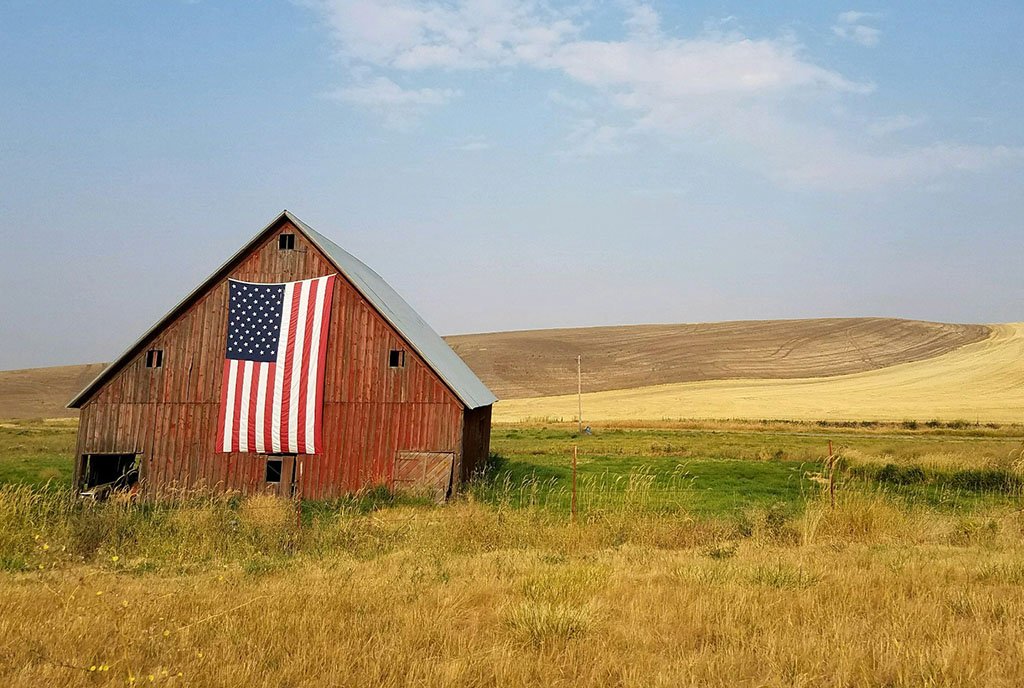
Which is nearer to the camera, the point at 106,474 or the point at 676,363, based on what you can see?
the point at 106,474

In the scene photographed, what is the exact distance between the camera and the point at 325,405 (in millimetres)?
23234

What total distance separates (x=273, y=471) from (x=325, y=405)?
2.96 m

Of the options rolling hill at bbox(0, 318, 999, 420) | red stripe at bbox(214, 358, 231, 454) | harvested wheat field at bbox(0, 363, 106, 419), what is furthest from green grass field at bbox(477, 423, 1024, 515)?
harvested wheat field at bbox(0, 363, 106, 419)

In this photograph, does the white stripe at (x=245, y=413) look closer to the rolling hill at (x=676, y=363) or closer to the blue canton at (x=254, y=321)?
the blue canton at (x=254, y=321)

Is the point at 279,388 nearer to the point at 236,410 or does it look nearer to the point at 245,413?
the point at 245,413

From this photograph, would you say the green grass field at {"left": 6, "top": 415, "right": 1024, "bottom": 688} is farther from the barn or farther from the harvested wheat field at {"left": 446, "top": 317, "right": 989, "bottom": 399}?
the harvested wheat field at {"left": 446, "top": 317, "right": 989, "bottom": 399}

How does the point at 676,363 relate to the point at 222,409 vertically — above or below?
above

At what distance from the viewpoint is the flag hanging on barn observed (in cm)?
2316

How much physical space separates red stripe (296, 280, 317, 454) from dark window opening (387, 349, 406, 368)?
2.44 m

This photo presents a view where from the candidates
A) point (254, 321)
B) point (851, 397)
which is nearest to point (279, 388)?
point (254, 321)

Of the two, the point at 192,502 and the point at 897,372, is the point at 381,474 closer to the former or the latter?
the point at 192,502

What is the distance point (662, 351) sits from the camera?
105 meters

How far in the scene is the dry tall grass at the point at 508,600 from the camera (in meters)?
6.45

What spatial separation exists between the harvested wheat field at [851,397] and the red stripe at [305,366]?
38.2 meters
